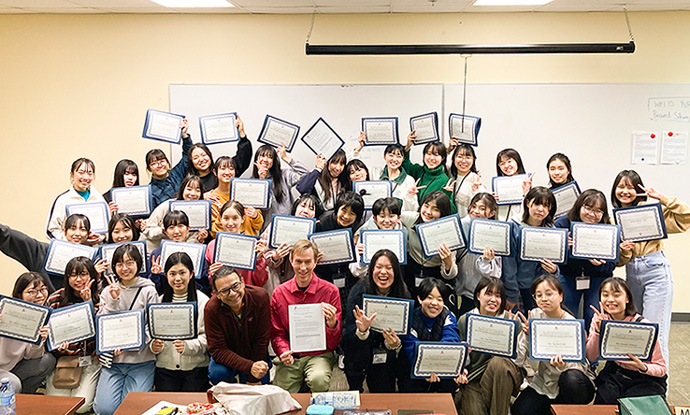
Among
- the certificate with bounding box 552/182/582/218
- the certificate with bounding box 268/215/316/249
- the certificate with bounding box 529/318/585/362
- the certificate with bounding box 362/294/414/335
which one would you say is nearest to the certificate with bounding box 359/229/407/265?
the certificate with bounding box 268/215/316/249

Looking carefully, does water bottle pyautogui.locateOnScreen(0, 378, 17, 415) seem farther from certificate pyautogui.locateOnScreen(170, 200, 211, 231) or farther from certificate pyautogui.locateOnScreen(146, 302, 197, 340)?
certificate pyautogui.locateOnScreen(170, 200, 211, 231)

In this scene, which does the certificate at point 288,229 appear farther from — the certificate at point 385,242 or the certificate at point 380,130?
the certificate at point 380,130

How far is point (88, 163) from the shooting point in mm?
→ 4898

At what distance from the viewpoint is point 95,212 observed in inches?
182

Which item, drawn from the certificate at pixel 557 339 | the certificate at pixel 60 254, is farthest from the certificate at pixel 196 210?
the certificate at pixel 557 339

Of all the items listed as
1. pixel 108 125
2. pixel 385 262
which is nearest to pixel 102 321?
pixel 385 262

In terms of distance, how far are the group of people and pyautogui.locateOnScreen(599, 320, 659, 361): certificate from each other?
0.30 feet

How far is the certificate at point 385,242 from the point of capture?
407 centimetres

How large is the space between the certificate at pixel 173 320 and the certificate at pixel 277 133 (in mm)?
2207

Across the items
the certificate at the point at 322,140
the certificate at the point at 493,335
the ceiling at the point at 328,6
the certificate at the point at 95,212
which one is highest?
the ceiling at the point at 328,6

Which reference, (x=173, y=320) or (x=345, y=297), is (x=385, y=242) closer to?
(x=345, y=297)

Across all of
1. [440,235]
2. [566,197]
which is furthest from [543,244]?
[566,197]

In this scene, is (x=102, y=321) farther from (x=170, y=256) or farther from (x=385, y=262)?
(x=385, y=262)

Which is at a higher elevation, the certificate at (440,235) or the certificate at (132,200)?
the certificate at (132,200)
